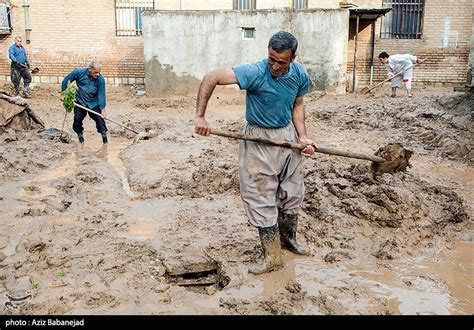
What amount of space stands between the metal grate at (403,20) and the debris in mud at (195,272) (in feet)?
46.4

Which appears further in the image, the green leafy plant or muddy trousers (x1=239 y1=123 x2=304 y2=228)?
the green leafy plant

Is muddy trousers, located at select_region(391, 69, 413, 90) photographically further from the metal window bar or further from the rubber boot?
the rubber boot

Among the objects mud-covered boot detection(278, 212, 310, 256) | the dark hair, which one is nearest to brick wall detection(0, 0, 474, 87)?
mud-covered boot detection(278, 212, 310, 256)

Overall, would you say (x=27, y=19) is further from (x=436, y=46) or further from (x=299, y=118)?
(x=299, y=118)

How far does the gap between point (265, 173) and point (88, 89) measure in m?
5.73

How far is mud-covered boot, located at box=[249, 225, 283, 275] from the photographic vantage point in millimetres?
3646

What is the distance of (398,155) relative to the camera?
4.77 meters

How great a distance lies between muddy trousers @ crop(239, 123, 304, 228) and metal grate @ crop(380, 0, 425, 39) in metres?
13.7

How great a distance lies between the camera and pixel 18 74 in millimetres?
14211

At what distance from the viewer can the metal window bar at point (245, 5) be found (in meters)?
16.1

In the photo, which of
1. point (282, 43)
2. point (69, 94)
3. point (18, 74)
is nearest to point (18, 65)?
point (18, 74)
